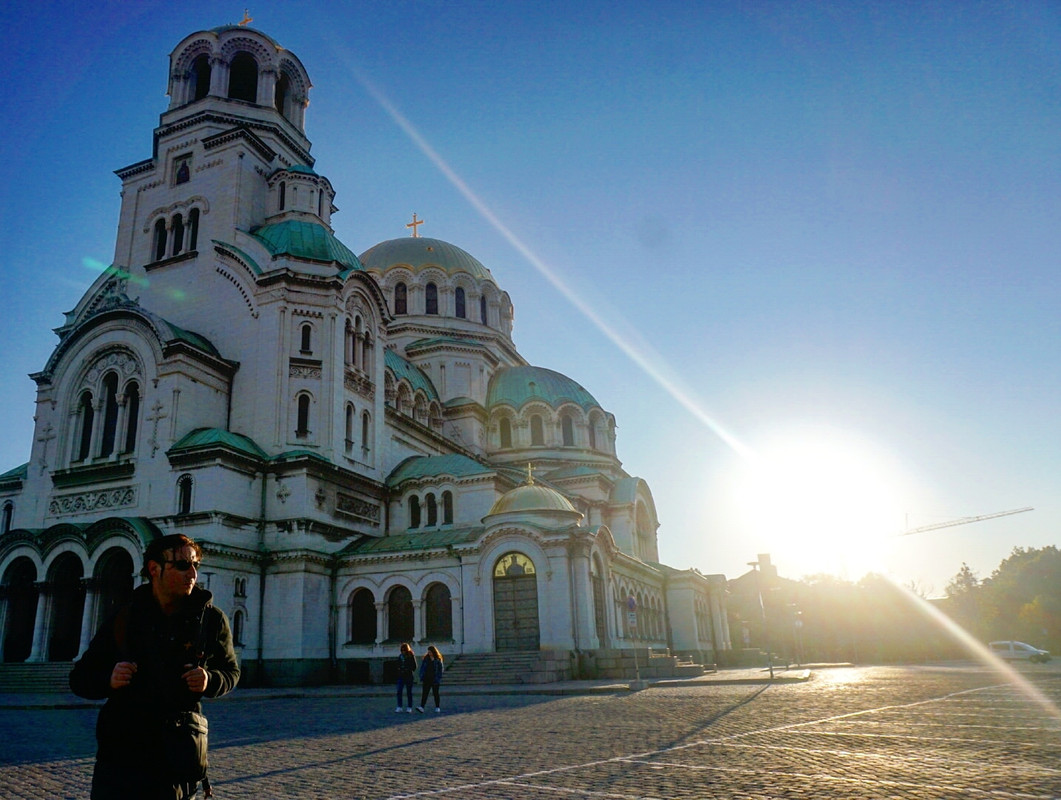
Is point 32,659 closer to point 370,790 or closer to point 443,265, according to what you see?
point 370,790

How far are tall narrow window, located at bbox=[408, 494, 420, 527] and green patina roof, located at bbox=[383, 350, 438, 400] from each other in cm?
804

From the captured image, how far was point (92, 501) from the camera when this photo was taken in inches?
1297

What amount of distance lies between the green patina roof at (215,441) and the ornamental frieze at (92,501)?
299 cm

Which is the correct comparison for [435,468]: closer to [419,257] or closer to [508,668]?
[508,668]

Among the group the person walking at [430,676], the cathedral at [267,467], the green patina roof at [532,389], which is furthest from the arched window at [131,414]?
the green patina roof at [532,389]

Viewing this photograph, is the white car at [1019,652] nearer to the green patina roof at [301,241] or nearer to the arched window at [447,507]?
the arched window at [447,507]

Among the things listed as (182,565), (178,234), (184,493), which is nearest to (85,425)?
(184,493)

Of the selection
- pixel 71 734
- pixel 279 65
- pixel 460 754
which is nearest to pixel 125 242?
pixel 279 65

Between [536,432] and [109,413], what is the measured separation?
970 inches

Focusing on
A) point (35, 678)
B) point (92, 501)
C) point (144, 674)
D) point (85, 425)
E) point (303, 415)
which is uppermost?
point (85, 425)

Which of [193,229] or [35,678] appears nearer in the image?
[35,678]

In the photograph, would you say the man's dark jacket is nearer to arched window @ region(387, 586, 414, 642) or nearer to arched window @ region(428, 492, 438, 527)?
arched window @ region(387, 586, 414, 642)

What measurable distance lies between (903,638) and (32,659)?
71.7 metres

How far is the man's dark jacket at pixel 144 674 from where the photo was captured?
155 inches
